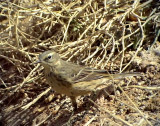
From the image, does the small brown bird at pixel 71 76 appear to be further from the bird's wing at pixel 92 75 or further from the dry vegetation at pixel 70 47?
the dry vegetation at pixel 70 47

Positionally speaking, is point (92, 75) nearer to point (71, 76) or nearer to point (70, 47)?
point (71, 76)

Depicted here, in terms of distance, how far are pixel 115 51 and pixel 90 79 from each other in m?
1.18

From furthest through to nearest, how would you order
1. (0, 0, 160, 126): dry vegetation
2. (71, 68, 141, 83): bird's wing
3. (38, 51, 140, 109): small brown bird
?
(0, 0, 160, 126): dry vegetation, (71, 68, 141, 83): bird's wing, (38, 51, 140, 109): small brown bird

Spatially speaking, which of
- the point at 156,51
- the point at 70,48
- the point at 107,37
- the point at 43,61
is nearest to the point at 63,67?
the point at 43,61

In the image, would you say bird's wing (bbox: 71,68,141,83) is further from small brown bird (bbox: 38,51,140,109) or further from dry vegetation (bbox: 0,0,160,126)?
dry vegetation (bbox: 0,0,160,126)

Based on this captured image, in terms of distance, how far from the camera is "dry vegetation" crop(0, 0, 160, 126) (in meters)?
5.69

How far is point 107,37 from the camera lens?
6.33 m

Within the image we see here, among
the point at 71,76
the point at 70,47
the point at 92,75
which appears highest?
the point at 70,47

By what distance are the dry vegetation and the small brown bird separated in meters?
0.30

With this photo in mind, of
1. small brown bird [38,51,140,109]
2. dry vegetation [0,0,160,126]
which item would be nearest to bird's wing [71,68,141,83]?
small brown bird [38,51,140,109]

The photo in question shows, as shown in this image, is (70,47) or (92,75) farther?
(70,47)

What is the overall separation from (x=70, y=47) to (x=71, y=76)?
1.14 meters

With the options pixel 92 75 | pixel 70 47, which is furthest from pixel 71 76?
pixel 70 47

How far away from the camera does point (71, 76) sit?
17.2 feet
